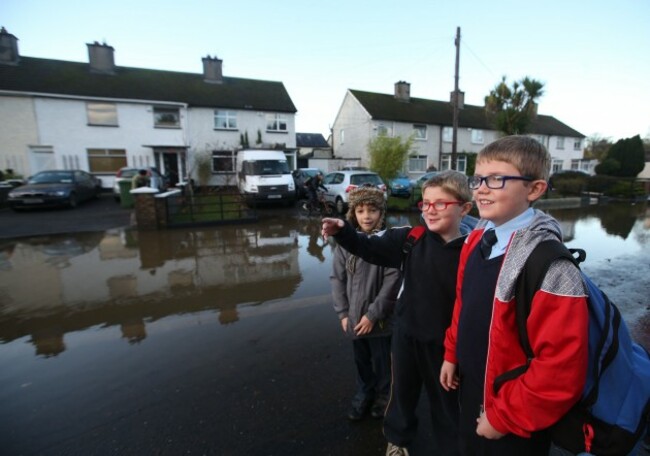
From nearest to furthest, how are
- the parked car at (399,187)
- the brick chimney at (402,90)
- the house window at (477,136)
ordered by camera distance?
the parked car at (399,187), the brick chimney at (402,90), the house window at (477,136)

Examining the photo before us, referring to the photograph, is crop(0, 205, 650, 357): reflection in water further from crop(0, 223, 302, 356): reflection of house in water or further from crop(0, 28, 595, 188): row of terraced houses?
crop(0, 28, 595, 188): row of terraced houses

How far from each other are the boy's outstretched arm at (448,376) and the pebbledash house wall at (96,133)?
22142 millimetres

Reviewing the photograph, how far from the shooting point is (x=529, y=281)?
4.12ft

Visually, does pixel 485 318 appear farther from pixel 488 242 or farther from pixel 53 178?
pixel 53 178

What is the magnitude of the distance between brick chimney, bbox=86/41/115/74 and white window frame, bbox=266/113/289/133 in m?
10.0

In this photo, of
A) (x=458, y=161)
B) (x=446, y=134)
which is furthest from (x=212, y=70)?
(x=458, y=161)

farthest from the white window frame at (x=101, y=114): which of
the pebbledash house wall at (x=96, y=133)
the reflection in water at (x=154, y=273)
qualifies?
the reflection in water at (x=154, y=273)

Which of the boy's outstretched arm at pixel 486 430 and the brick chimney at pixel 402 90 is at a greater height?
the brick chimney at pixel 402 90

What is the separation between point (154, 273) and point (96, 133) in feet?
58.1

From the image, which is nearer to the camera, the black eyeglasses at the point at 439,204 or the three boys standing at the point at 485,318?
the three boys standing at the point at 485,318

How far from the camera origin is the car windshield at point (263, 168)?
1462cm

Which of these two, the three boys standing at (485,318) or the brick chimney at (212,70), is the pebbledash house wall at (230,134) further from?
the three boys standing at (485,318)

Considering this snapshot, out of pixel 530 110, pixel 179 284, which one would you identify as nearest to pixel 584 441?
pixel 179 284

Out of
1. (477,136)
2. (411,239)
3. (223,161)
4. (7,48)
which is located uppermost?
(7,48)
